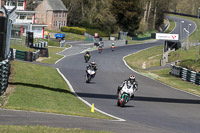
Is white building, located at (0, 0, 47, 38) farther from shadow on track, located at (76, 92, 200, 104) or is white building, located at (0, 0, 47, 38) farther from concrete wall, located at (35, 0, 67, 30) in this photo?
shadow on track, located at (76, 92, 200, 104)

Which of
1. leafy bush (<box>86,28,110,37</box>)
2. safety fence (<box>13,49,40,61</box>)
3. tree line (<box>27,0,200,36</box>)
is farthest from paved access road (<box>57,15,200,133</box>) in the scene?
tree line (<box>27,0,200,36</box>)

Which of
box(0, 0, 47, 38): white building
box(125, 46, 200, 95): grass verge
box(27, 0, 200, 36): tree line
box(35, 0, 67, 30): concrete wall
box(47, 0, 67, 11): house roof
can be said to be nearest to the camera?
box(125, 46, 200, 95): grass verge

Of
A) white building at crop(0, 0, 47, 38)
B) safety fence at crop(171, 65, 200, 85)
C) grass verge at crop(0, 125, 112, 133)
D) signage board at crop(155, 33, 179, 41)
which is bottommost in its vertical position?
safety fence at crop(171, 65, 200, 85)

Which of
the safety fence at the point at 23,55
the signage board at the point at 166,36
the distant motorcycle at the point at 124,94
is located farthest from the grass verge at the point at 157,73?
the safety fence at the point at 23,55

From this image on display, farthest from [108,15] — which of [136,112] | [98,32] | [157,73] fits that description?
[136,112]

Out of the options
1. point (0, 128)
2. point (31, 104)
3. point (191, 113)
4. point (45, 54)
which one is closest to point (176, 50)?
point (45, 54)

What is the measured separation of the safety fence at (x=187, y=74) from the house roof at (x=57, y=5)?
64.3 metres

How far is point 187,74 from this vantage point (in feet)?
121

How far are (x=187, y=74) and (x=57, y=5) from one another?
71201 mm

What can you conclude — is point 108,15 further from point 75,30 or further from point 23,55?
point 23,55

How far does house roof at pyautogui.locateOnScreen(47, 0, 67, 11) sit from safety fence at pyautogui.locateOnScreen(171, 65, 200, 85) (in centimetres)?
6426

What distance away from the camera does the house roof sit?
10112cm

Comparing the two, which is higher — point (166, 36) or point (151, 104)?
point (166, 36)

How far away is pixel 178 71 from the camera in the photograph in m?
39.8
